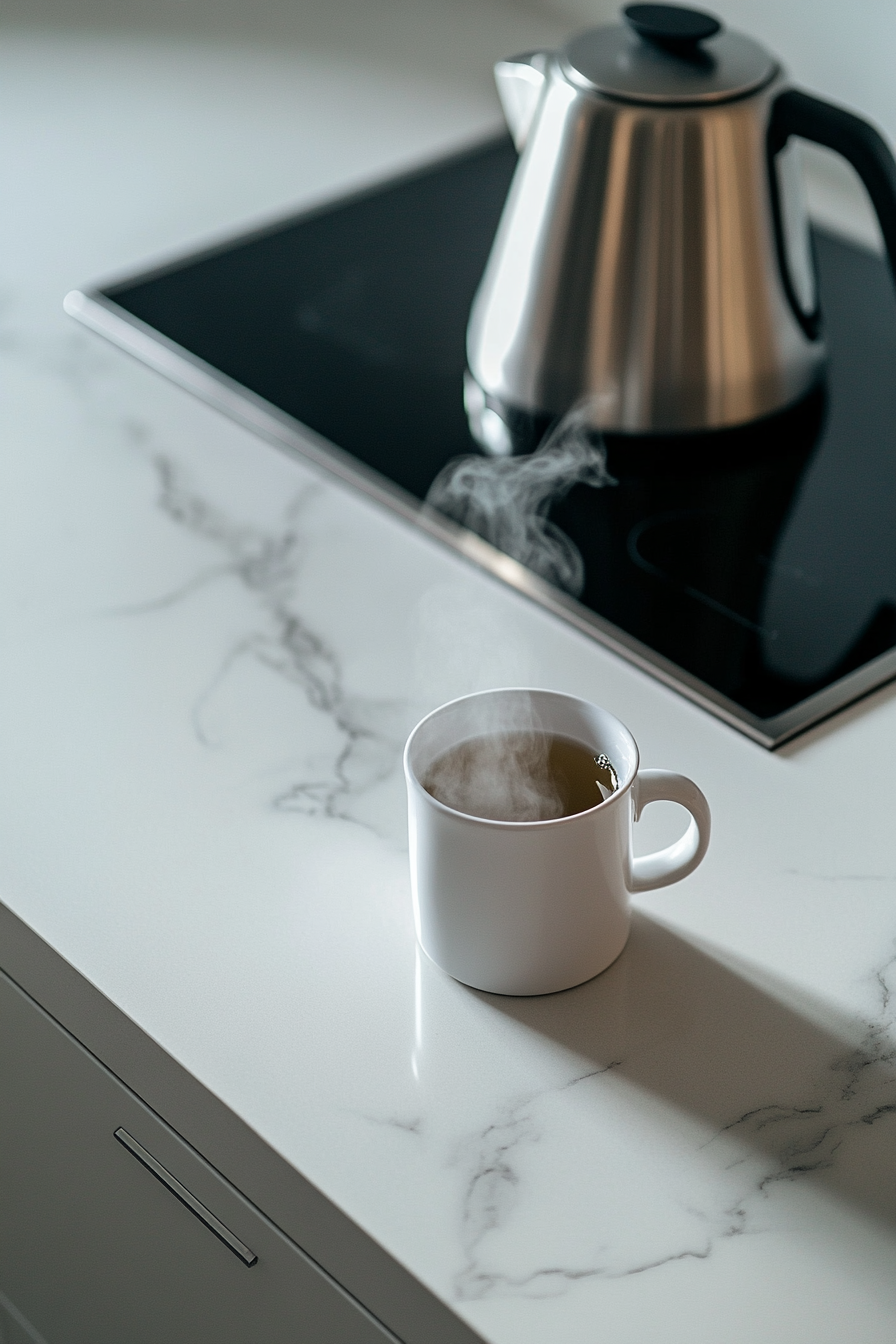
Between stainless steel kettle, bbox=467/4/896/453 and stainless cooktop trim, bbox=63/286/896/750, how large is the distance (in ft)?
0.37

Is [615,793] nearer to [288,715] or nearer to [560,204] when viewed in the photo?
[288,715]

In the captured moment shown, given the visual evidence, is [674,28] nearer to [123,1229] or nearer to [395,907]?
[395,907]

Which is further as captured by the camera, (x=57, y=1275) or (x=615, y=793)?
(x=57, y=1275)

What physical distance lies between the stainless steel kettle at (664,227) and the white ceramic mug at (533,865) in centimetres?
33

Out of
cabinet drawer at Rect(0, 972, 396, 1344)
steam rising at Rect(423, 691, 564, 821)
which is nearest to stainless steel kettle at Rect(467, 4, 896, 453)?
steam rising at Rect(423, 691, 564, 821)

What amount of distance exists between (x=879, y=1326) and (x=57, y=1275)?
51cm

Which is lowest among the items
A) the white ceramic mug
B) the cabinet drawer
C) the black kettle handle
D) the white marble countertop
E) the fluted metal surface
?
the cabinet drawer

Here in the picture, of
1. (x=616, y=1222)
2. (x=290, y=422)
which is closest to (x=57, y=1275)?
(x=616, y=1222)

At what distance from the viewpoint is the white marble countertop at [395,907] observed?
474 millimetres

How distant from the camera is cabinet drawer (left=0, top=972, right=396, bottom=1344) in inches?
21.8

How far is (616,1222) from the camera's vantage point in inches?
18.7

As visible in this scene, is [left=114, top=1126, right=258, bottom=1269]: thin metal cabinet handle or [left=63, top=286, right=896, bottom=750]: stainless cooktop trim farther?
[left=63, top=286, right=896, bottom=750]: stainless cooktop trim

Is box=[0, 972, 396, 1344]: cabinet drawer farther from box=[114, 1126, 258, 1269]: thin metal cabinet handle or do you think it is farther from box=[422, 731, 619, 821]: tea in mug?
box=[422, 731, 619, 821]: tea in mug

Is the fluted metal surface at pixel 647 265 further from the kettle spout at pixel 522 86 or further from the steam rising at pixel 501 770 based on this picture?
the steam rising at pixel 501 770
